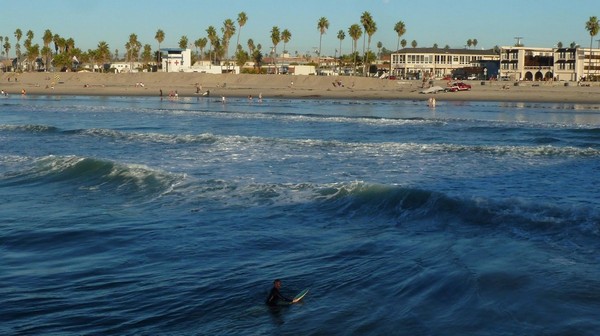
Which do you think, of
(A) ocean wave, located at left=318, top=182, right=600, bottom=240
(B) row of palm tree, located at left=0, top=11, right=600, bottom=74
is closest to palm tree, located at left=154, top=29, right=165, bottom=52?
(B) row of palm tree, located at left=0, top=11, right=600, bottom=74

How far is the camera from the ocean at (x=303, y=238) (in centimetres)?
1213

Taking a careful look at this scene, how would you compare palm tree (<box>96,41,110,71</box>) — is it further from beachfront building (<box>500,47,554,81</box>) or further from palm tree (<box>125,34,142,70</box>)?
beachfront building (<box>500,47,554,81</box>)

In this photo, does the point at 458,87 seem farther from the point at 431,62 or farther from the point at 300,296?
the point at 300,296

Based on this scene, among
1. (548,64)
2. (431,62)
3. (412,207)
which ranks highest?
(431,62)

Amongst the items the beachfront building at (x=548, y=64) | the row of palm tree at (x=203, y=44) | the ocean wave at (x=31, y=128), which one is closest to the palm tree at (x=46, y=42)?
the row of palm tree at (x=203, y=44)

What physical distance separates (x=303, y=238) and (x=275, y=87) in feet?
297

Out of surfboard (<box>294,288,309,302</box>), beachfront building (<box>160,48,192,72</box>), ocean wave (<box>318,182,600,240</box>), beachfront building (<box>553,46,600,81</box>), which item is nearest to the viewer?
surfboard (<box>294,288,309,302</box>)

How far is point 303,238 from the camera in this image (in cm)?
1744

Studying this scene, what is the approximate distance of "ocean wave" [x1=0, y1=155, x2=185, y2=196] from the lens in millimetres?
24656

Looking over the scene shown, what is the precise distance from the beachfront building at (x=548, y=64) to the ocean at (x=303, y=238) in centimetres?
8215

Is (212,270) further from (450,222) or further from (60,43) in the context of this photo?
(60,43)

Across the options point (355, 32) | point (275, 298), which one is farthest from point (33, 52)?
point (275, 298)

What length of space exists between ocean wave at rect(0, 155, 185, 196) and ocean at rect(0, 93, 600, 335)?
0.11 metres

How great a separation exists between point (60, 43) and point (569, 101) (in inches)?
4552
